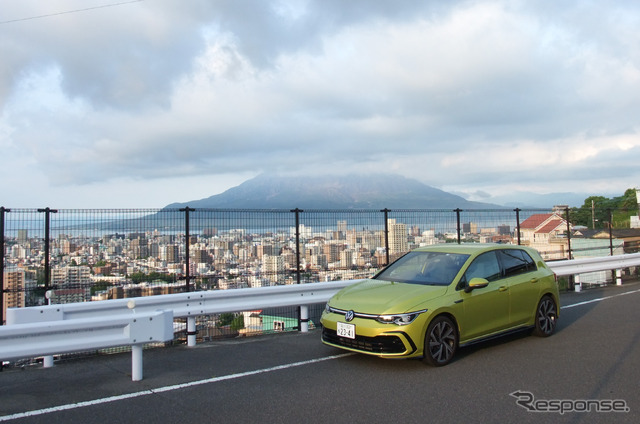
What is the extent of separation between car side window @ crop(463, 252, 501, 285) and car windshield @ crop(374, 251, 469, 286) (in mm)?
162

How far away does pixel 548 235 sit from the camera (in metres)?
18.0

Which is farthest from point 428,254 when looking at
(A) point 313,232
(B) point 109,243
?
(B) point 109,243

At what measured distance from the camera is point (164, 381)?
6.26 m

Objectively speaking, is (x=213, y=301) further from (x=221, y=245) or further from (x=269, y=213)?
(x=269, y=213)

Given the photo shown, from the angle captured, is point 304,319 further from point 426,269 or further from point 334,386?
point 334,386

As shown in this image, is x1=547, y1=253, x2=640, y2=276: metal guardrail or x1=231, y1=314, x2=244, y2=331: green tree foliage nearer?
x1=231, y1=314, x2=244, y2=331: green tree foliage

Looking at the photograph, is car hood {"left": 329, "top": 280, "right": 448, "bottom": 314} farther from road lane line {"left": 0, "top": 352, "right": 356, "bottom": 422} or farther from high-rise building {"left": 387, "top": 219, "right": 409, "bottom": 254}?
high-rise building {"left": 387, "top": 219, "right": 409, "bottom": 254}

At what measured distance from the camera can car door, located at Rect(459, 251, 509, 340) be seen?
7.11 m

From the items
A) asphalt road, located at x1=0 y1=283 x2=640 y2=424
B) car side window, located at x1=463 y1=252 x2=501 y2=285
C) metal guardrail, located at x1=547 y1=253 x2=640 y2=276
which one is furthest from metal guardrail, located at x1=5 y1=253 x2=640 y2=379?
metal guardrail, located at x1=547 y1=253 x2=640 y2=276

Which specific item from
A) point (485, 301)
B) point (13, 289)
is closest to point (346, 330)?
point (485, 301)

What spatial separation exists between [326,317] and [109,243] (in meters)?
4.44

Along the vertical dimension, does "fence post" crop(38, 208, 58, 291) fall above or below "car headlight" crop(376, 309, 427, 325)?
above

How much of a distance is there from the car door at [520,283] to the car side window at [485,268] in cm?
17

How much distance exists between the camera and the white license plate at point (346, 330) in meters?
6.74
